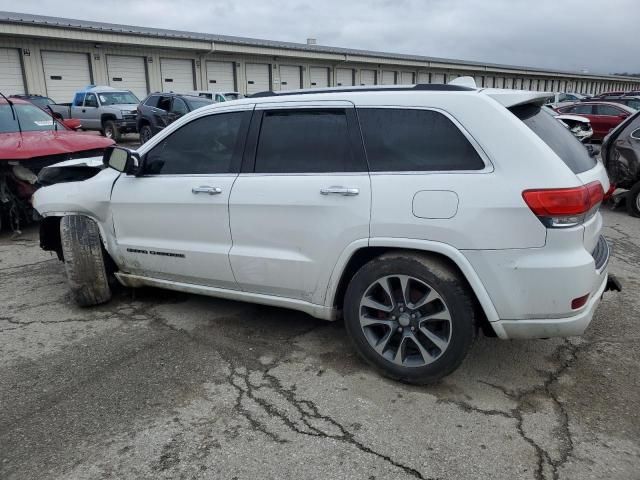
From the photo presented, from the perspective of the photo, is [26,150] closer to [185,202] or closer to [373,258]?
[185,202]

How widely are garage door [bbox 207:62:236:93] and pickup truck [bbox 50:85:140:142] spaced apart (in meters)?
11.5

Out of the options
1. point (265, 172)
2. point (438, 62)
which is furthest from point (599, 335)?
point (438, 62)

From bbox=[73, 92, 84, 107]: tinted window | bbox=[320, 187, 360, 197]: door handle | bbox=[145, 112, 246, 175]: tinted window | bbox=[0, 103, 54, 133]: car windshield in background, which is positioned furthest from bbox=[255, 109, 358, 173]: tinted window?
bbox=[73, 92, 84, 107]: tinted window

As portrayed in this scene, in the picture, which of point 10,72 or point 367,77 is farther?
point 367,77

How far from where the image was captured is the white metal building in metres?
23.2

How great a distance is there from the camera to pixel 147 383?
328 centimetres

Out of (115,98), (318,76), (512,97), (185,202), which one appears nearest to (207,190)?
(185,202)

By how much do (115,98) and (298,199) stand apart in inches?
745

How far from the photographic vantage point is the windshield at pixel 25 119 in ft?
Result: 25.3

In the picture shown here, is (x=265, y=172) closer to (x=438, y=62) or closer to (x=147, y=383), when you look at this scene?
(x=147, y=383)

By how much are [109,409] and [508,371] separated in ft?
8.13

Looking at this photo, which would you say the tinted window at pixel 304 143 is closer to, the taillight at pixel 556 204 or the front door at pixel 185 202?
the front door at pixel 185 202

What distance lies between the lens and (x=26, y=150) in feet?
22.0

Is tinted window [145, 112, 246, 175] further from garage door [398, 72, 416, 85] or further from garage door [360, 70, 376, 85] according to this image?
garage door [398, 72, 416, 85]
